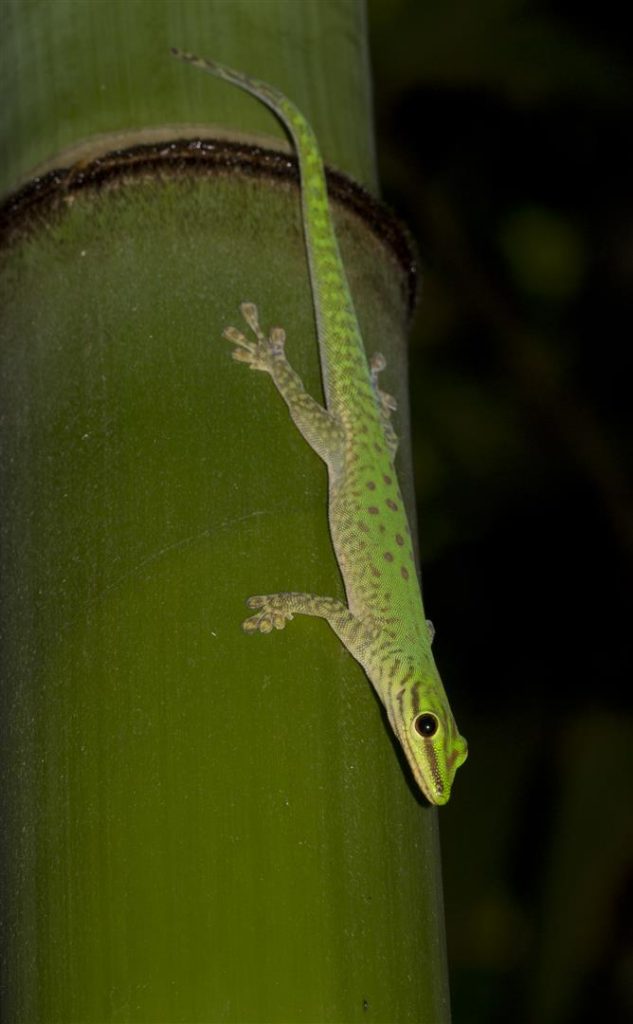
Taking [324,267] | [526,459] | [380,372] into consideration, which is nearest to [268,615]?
[380,372]

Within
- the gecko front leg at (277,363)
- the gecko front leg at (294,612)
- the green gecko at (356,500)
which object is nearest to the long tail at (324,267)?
the green gecko at (356,500)

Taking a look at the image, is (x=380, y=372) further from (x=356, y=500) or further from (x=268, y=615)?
(x=268, y=615)

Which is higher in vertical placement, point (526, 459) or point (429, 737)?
point (526, 459)

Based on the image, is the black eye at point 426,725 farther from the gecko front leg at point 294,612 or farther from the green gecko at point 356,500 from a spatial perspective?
the gecko front leg at point 294,612

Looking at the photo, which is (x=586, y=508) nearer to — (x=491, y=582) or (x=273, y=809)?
(x=491, y=582)

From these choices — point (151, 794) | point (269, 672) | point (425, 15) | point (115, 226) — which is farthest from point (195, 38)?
point (425, 15)
